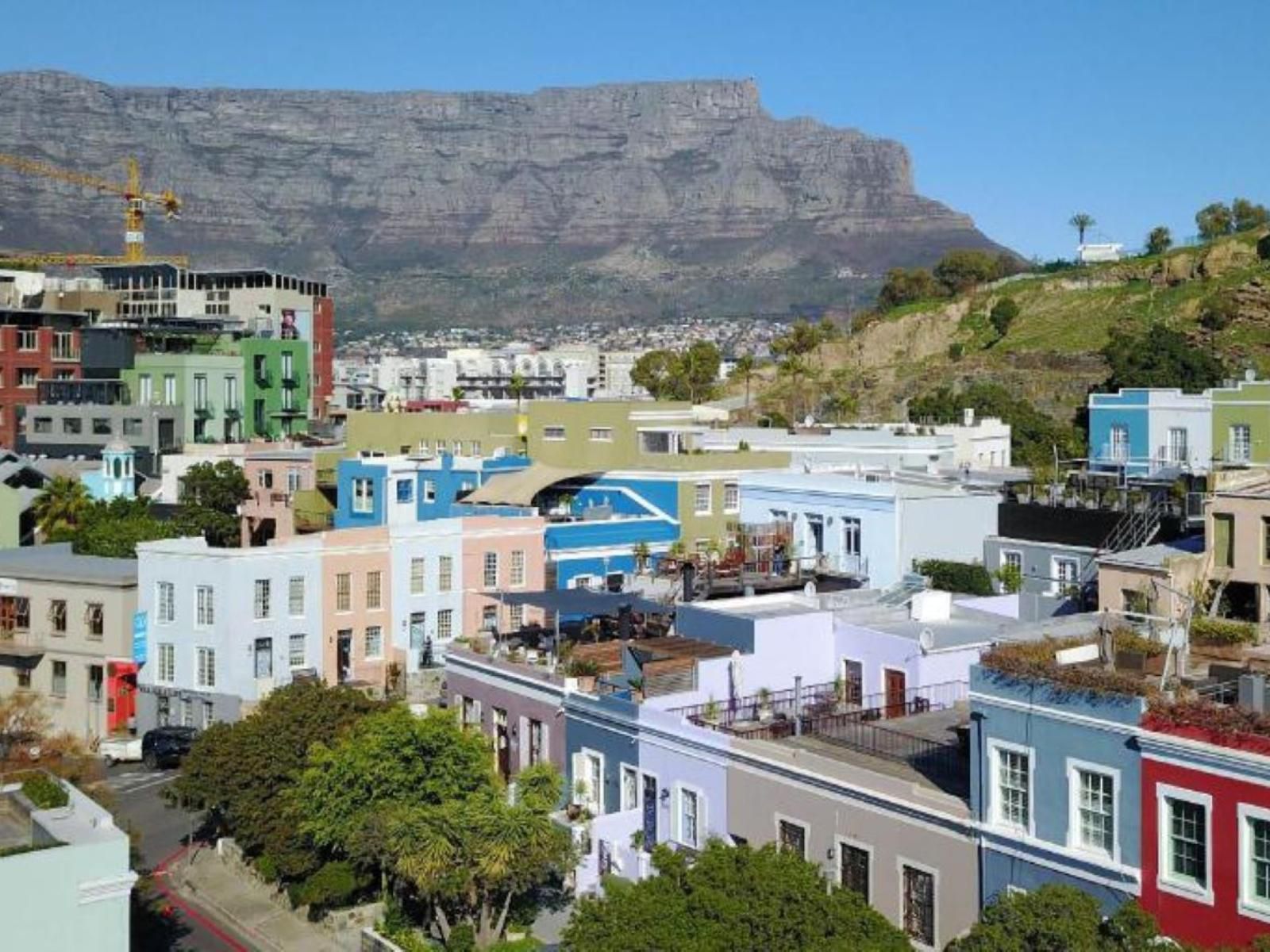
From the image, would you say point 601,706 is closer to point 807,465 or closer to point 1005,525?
point 1005,525

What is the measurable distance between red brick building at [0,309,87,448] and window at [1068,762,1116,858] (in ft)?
315

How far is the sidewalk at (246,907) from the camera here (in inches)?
1403

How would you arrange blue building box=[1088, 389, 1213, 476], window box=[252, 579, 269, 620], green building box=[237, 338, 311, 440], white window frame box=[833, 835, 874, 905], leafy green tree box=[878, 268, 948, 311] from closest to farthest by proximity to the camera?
white window frame box=[833, 835, 874, 905]
window box=[252, 579, 269, 620]
blue building box=[1088, 389, 1213, 476]
green building box=[237, 338, 311, 440]
leafy green tree box=[878, 268, 948, 311]

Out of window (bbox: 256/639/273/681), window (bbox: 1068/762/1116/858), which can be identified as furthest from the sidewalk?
window (bbox: 1068/762/1116/858)

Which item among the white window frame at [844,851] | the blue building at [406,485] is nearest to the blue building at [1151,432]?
the blue building at [406,485]

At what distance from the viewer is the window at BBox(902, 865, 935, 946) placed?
2627cm

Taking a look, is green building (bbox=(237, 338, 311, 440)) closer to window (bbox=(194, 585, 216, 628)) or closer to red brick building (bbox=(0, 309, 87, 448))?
red brick building (bbox=(0, 309, 87, 448))

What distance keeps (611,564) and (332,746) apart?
74.4 ft

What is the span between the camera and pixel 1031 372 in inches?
4823

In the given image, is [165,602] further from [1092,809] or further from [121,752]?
[1092,809]

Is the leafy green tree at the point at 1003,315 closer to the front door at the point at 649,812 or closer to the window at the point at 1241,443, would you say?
the window at the point at 1241,443

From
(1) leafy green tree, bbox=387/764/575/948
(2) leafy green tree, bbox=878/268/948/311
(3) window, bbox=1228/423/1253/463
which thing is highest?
(2) leafy green tree, bbox=878/268/948/311

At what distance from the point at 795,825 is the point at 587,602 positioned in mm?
14068

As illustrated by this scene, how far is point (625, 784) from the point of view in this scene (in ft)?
111
